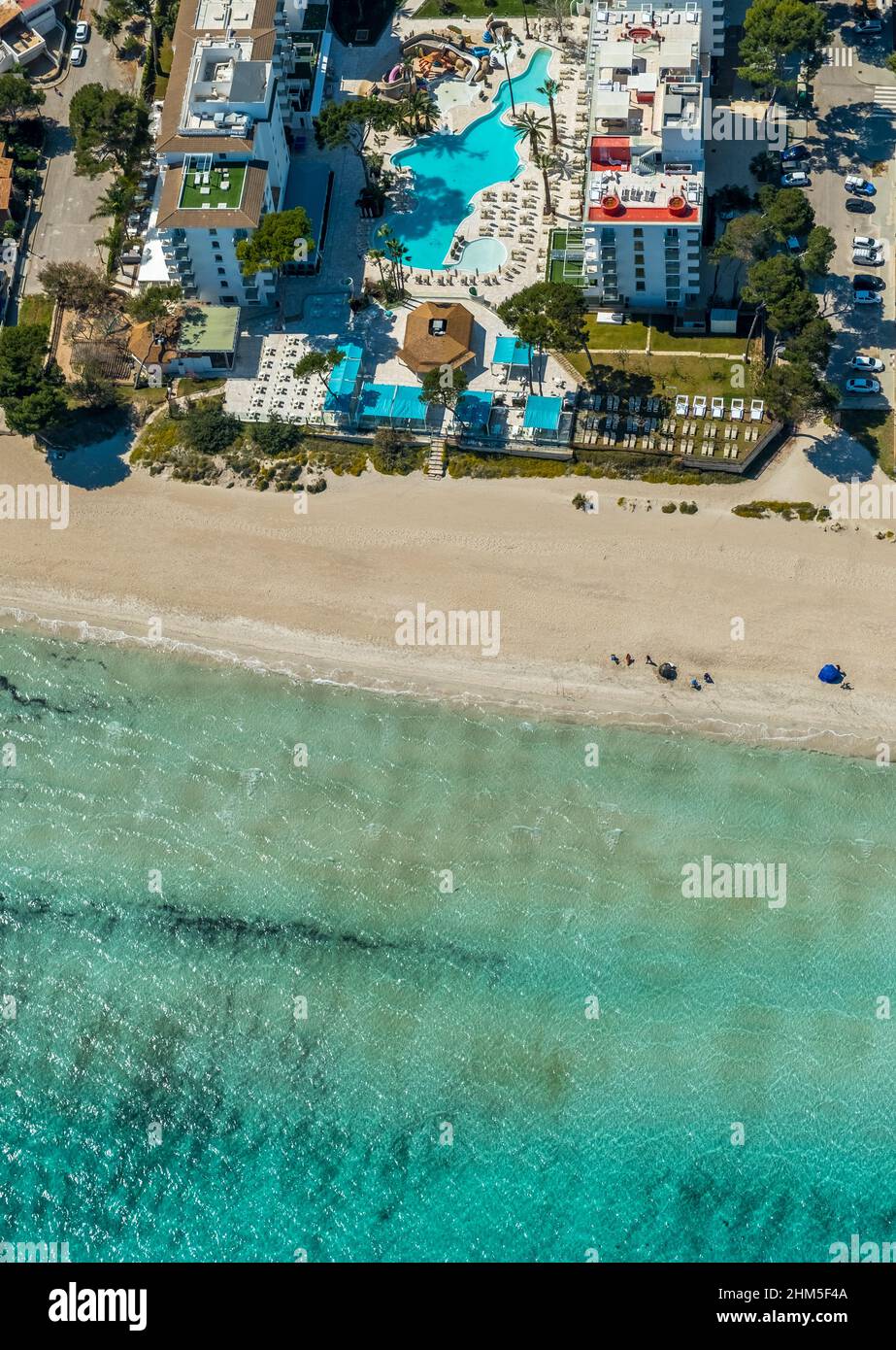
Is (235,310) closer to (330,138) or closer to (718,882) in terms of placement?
(330,138)

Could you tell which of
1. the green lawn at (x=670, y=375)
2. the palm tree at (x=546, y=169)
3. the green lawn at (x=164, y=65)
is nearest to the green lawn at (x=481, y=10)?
the palm tree at (x=546, y=169)

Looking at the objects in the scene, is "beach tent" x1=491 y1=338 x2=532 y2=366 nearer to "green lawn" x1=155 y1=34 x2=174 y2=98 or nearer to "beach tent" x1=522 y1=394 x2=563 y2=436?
"beach tent" x1=522 y1=394 x2=563 y2=436

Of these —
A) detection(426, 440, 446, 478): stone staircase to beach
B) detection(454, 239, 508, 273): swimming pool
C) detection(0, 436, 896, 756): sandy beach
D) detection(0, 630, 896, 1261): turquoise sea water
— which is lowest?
detection(0, 630, 896, 1261): turquoise sea water

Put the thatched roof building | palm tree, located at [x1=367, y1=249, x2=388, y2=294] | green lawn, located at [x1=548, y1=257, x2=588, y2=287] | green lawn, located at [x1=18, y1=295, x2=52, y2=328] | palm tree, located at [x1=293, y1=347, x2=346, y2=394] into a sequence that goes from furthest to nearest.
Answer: green lawn, located at [x1=18, y1=295, x2=52, y2=328], palm tree, located at [x1=367, y1=249, x2=388, y2=294], green lawn, located at [x1=548, y1=257, x2=588, y2=287], the thatched roof building, palm tree, located at [x1=293, y1=347, x2=346, y2=394]

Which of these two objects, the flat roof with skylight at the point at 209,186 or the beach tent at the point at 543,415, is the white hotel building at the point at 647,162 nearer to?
the beach tent at the point at 543,415

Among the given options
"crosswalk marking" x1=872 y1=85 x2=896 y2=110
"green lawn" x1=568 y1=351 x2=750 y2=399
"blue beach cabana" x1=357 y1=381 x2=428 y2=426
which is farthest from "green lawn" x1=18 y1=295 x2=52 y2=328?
"crosswalk marking" x1=872 y1=85 x2=896 y2=110

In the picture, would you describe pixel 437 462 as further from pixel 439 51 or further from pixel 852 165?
pixel 852 165

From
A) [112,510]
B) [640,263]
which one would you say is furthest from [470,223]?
[112,510]
